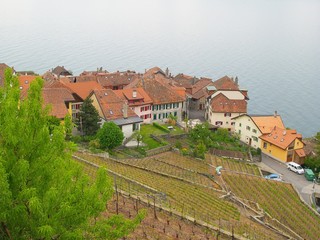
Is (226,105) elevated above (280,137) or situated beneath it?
elevated above

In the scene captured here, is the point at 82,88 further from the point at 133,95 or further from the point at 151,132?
the point at 151,132

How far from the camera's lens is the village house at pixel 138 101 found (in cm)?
5306

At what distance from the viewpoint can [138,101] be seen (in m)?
53.8

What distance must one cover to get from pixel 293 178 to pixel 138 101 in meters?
20.4

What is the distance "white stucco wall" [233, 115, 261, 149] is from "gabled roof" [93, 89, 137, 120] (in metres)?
14.3

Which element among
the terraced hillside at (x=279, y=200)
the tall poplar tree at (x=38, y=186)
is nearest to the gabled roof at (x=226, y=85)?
the terraced hillside at (x=279, y=200)

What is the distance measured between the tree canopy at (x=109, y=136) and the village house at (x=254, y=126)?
18933mm

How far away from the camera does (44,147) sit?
1038 cm

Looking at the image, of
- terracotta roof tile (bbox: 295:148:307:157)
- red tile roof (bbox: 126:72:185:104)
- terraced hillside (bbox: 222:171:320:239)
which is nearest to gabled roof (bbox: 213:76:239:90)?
red tile roof (bbox: 126:72:185:104)

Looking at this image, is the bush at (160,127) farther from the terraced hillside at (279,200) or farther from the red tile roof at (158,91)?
the terraced hillside at (279,200)

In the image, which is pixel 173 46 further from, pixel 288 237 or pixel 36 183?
pixel 36 183

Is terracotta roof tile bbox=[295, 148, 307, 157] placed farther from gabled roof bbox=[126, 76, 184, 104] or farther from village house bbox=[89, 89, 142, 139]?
village house bbox=[89, 89, 142, 139]

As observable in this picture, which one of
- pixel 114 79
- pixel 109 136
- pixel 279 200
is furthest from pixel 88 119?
pixel 114 79

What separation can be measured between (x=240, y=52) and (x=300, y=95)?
41.5 metres
